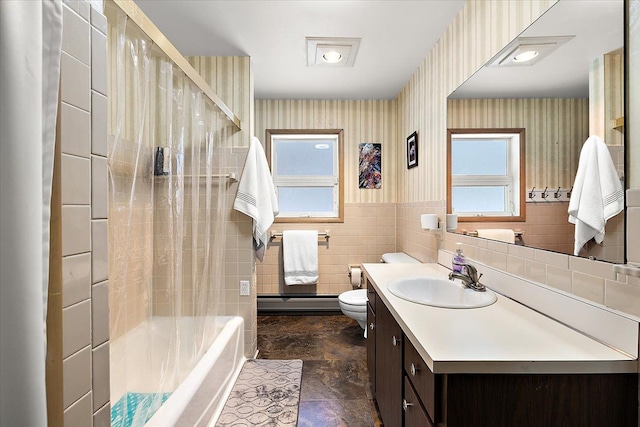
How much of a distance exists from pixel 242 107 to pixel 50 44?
6.23ft

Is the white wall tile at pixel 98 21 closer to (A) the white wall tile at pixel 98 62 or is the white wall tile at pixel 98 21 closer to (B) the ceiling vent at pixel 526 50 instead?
(A) the white wall tile at pixel 98 62

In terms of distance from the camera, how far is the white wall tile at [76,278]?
22.5 inches

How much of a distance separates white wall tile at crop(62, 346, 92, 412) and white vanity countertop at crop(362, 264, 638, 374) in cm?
80

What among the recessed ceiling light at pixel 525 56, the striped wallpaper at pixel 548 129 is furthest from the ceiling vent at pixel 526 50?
the striped wallpaper at pixel 548 129

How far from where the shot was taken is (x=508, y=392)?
0.76 meters

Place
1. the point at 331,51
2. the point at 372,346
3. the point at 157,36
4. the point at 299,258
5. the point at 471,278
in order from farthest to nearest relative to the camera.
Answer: the point at 299,258 → the point at 331,51 → the point at 372,346 → the point at 471,278 → the point at 157,36

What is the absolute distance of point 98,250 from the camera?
66cm

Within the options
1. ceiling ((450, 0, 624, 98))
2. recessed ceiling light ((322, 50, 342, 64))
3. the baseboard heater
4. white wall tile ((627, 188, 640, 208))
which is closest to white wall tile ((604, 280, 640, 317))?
white wall tile ((627, 188, 640, 208))

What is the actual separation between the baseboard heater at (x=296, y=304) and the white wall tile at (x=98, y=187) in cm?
261

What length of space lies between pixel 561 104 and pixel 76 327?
1635 millimetres

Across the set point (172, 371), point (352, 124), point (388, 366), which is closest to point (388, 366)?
point (388, 366)

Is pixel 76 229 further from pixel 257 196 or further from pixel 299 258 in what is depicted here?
pixel 299 258

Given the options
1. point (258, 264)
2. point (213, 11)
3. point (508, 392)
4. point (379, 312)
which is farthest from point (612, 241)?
point (258, 264)

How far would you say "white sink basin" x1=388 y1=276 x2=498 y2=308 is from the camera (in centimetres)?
135
